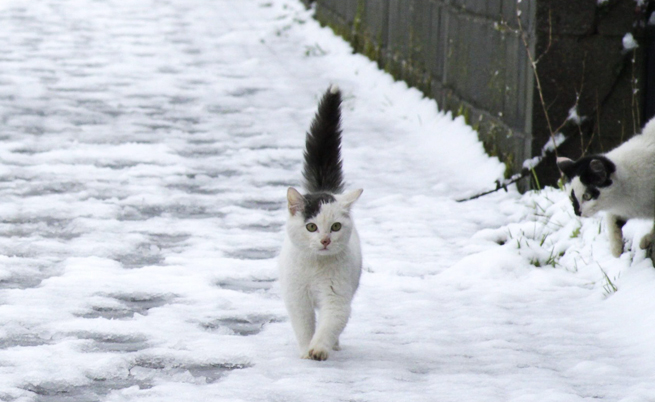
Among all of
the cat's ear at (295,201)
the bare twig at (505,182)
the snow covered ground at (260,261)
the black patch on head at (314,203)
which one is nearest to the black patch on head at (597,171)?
the snow covered ground at (260,261)

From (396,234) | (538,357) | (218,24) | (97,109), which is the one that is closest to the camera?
(538,357)

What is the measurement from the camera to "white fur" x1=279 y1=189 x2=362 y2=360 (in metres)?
4.07

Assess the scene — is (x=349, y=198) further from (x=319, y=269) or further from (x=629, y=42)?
(x=629, y=42)

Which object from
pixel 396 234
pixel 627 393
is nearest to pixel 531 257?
pixel 396 234

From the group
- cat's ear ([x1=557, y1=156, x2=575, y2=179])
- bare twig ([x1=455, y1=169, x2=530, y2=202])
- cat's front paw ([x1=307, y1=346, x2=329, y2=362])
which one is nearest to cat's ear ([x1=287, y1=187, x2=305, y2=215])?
cat's front paw ([x1=307, y1=346, x2=329, y2=362])

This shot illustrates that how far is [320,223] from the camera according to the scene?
4.07 m

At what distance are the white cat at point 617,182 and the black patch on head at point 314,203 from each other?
53.9 inches

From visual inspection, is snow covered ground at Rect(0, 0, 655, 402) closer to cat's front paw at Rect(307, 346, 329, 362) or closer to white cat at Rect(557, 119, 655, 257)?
cat's front paw at Rect(307, 346, 329, 362)

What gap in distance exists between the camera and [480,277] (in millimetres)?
5285

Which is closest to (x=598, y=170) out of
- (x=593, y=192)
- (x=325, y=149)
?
(x=593, y=192)

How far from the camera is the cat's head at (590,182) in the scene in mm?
4758

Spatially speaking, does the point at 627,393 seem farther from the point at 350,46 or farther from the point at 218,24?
the point at 218,24

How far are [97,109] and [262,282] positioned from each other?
4623 mm

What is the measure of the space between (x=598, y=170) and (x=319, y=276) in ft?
5.10
